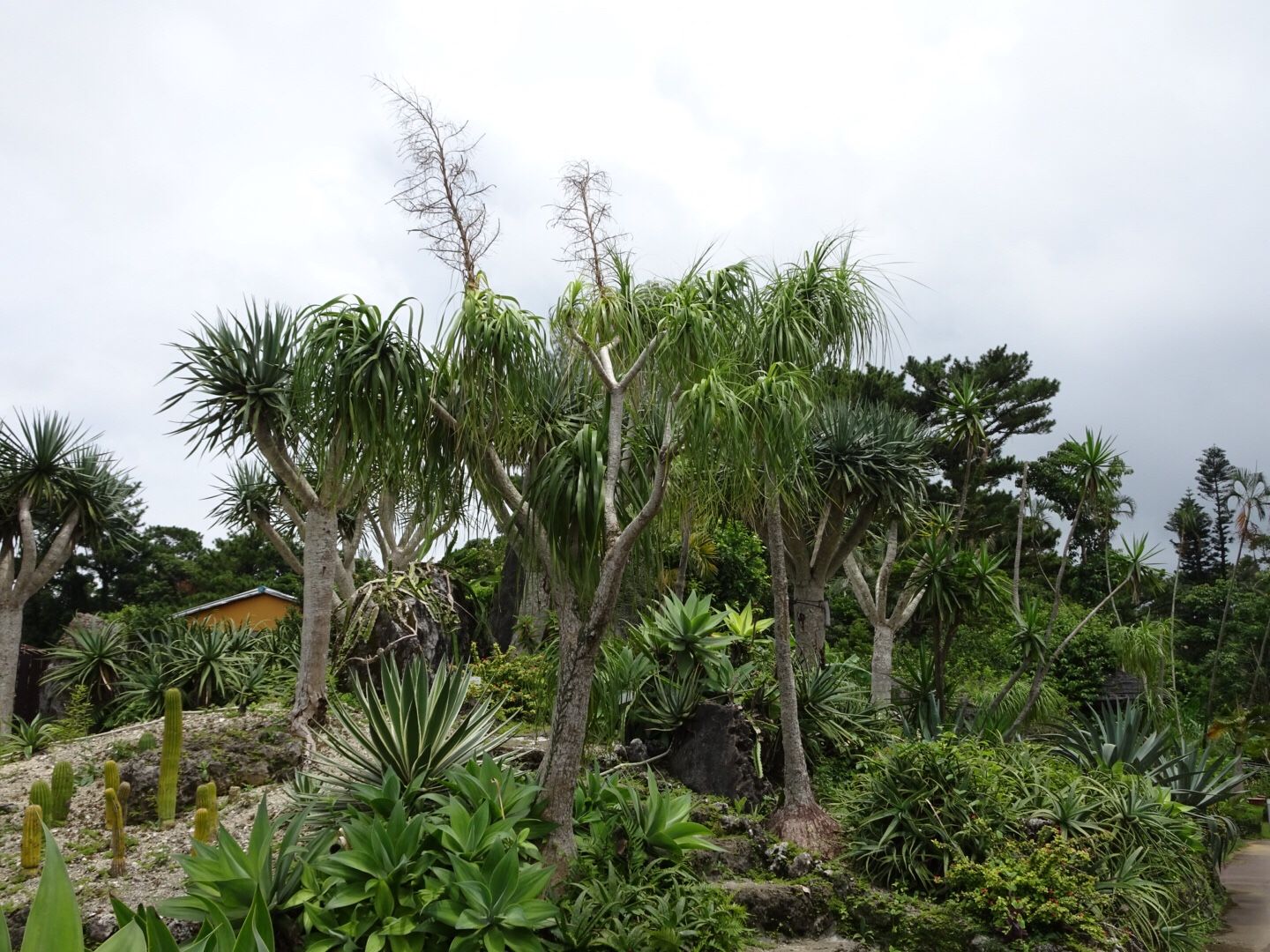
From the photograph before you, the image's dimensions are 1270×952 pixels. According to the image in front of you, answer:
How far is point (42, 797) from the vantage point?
8609 millimetres

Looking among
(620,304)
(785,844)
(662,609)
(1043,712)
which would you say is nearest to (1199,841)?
(785,844)

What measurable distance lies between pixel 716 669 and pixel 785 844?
6.55 ft

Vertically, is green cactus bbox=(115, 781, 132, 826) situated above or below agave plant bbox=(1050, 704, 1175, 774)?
below

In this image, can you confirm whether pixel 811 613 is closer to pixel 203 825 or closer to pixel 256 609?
pixel 203 825

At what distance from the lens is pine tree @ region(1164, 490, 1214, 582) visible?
118 ft

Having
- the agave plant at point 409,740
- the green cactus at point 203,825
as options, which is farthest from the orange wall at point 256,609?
the agave plant at point 409,740

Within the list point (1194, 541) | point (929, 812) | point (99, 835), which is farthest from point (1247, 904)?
point (1194, 541)

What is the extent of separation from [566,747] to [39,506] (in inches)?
520

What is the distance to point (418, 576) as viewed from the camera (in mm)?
13898

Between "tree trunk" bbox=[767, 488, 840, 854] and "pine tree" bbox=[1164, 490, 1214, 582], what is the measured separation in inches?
1270

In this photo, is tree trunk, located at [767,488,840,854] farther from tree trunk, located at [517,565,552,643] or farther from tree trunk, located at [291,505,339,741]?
tree trunk, located at [291,505,339,741]

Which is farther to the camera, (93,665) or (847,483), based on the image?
(93,665)

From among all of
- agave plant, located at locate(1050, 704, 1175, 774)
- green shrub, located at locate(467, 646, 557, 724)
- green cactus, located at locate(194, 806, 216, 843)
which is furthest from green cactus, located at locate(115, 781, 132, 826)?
agave plant, located at locate(1050, 704, 1175, 774)

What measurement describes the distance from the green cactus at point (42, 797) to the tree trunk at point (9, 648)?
6.96 m
